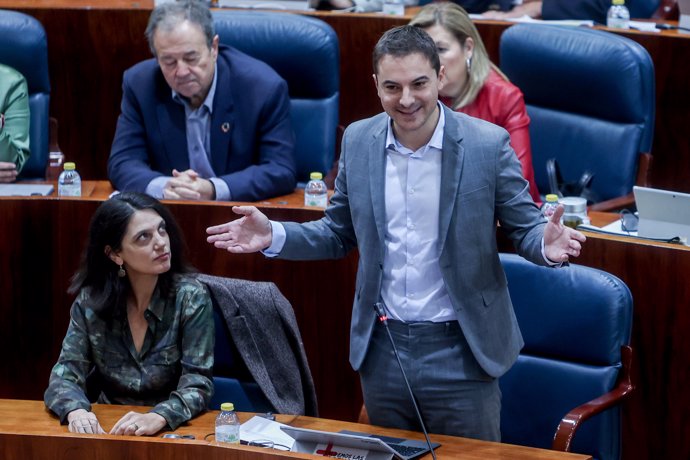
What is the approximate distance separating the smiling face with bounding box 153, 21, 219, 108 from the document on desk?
1095mm

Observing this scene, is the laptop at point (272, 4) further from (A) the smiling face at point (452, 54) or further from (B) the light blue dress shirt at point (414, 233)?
(B) the light blue dress shirt at point (414, 233)

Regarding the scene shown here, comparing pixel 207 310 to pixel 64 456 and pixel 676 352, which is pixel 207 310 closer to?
pixel 64 456

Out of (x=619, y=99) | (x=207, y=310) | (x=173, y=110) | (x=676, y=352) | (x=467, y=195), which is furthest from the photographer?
(x=619, y=99)

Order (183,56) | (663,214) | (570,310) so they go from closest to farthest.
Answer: (570,310)
(663,214)
(183,56)

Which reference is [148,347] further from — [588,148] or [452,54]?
[588,148]

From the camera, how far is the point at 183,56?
2934mm

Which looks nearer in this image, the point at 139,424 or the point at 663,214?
the point at 139,424

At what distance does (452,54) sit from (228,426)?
1.34 meters

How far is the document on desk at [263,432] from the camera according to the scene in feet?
6.68

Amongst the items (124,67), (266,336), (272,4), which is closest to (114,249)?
(266,336)

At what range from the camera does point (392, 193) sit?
6.57ft

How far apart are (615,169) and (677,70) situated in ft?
1.54

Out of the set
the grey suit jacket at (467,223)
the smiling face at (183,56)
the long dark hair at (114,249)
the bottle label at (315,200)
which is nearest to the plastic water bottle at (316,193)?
the bottle label at (315,200)

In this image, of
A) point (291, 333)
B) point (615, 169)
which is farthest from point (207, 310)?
point (615, 169)
